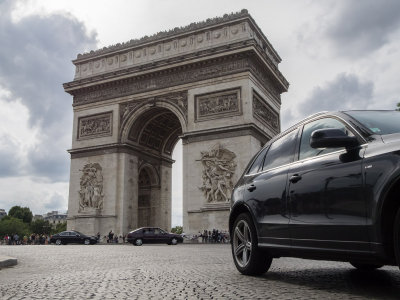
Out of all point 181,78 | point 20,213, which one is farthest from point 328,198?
point 20,213

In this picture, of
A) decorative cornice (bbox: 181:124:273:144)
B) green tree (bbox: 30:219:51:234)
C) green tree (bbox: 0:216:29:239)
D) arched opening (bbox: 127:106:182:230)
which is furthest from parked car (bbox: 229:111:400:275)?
green tree (bbox: 30:219:51:234)

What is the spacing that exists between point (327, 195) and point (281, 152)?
1.32 m

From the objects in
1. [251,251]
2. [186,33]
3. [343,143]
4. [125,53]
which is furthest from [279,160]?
[125,53]

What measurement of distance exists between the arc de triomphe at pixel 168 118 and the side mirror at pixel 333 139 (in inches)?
912

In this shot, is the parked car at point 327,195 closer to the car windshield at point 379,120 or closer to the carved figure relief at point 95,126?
the car windshield at point 379,120

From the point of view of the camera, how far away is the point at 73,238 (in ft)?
96.5

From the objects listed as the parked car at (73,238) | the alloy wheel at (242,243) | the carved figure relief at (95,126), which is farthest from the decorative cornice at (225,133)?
the alloy wheel at (242,243)

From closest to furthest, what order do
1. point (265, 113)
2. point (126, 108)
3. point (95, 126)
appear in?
point (265, 113)
point (126, 108)
point (95, 126)

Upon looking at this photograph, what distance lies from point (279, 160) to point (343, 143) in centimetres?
141

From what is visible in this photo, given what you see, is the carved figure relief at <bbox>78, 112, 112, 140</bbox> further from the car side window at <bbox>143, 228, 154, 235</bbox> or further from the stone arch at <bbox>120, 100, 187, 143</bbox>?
the car side window at <bbox>143, 228, 154, 235</bbox>

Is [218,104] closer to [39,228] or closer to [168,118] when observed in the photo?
[168,118]

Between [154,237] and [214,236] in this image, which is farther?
Result: [154,237]

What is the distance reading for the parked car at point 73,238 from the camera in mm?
28781

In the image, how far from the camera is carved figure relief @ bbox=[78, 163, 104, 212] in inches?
1251
